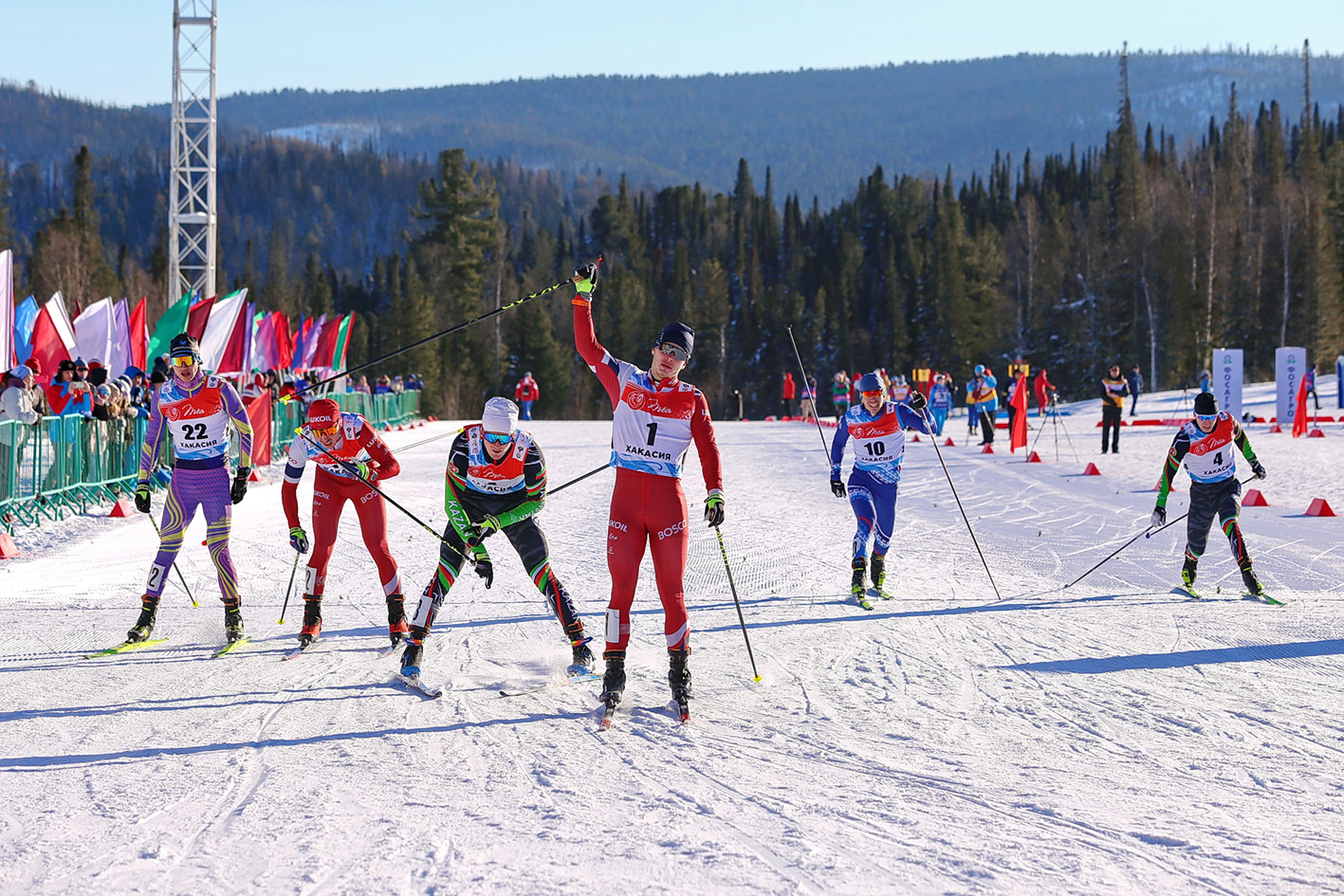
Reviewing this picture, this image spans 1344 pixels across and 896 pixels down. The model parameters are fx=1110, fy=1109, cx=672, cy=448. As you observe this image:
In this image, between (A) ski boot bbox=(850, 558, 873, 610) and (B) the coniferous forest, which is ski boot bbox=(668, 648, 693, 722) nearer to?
(A) ski boot bbox=(850, 558, 873, 610)

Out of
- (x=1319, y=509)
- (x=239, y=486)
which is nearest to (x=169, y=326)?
(x=239, y=486)

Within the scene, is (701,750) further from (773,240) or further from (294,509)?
(773,240)

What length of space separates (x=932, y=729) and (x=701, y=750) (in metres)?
1.24

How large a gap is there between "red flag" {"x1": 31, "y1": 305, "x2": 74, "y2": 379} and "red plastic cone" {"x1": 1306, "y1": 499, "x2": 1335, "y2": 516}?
16866mm

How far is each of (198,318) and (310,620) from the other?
13561 mm

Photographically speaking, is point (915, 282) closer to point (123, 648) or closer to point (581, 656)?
point (581, 656)

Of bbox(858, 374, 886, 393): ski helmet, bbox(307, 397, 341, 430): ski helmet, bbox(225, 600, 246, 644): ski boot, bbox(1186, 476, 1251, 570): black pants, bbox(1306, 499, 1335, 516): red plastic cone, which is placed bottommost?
bbox(225, 600, 246, 644): ski boot

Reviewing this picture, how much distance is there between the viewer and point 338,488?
7418 millimetres

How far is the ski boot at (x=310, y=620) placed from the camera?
24.3 feet

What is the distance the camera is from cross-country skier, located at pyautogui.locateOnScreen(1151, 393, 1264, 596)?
9.12 m

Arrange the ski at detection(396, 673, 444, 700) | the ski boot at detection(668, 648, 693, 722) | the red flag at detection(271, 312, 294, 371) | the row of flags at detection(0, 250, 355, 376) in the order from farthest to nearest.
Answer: the red flag at detection(271, 312, 294, 371) < the row of flags at detection(0, 250, 355, 376) < the ski at detection(396, 673, 444, 700) < the ski boot at detection(668, 648, 693, 722)

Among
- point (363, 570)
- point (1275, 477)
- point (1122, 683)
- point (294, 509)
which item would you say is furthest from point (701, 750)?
point (1275, 477)

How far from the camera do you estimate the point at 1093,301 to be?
7662 centimetres

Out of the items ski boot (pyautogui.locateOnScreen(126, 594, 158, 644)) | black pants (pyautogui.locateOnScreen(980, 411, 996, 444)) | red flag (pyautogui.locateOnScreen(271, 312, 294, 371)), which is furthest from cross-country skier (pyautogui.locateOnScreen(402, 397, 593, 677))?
black pants (pyautogui.locateOnScreen(980, 411, 996, 444))
